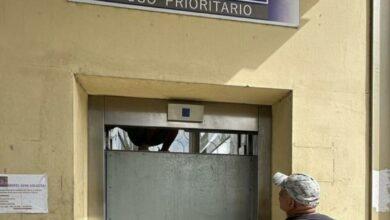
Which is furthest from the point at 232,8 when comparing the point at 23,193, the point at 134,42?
the point at 23,193

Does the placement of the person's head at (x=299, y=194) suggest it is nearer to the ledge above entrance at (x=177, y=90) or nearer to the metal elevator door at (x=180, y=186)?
the ledge above entrance at (x=177, y=90)

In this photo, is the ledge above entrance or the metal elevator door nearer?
the ledge above entrance

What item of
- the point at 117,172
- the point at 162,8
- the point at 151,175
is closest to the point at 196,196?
the point at 151,175

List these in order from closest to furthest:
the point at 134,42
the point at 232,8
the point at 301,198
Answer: the point at 301,198 → the point at 134,42 → the point at 232,8

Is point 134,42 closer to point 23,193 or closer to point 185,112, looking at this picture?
point 185,112

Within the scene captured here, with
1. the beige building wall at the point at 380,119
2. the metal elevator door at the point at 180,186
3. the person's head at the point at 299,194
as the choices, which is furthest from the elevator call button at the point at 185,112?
the beige building wall at the point at 380,119

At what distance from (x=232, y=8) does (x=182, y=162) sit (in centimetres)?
112

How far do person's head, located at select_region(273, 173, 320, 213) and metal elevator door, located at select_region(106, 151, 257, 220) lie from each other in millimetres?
827

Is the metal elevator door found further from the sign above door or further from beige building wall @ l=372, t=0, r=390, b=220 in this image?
the sign above door

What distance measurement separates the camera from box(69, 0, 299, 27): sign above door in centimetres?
254

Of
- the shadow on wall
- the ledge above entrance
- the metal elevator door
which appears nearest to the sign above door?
the shadow on wall

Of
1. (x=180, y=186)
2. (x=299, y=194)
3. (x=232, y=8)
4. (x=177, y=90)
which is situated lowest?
(x=180, y=186)

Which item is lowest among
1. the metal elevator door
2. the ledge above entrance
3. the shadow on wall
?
the metal elevator door

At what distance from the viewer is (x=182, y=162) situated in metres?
2.97
